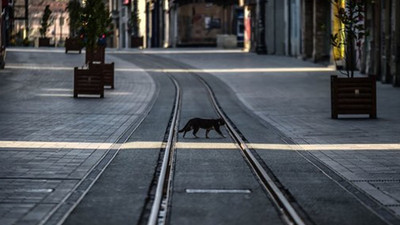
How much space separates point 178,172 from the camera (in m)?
13.7

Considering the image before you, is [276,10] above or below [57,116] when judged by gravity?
above

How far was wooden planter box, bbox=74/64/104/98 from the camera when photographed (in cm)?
3319

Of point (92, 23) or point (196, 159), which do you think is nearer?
point (196, 159)

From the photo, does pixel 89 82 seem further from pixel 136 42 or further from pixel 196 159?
pixel 136 42

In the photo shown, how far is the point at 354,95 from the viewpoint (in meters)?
24.6

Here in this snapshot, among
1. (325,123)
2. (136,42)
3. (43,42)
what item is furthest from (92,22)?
(136,42)

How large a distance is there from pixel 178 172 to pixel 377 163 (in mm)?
3215

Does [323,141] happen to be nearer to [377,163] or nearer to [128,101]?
[377,163]

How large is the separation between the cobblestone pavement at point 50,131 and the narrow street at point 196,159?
2 centimetres

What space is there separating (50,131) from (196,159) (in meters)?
5.88

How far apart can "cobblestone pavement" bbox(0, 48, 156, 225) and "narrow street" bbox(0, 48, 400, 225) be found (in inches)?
0.9

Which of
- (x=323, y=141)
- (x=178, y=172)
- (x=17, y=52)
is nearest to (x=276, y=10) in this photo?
(x=17, y=52)

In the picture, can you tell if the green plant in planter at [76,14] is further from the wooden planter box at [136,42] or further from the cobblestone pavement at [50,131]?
the wooden planter box at [136,42]

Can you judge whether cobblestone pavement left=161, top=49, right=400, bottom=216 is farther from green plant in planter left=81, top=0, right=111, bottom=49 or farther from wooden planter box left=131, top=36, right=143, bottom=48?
wooden planter box left=131, top=36, right=143, bottom=48
